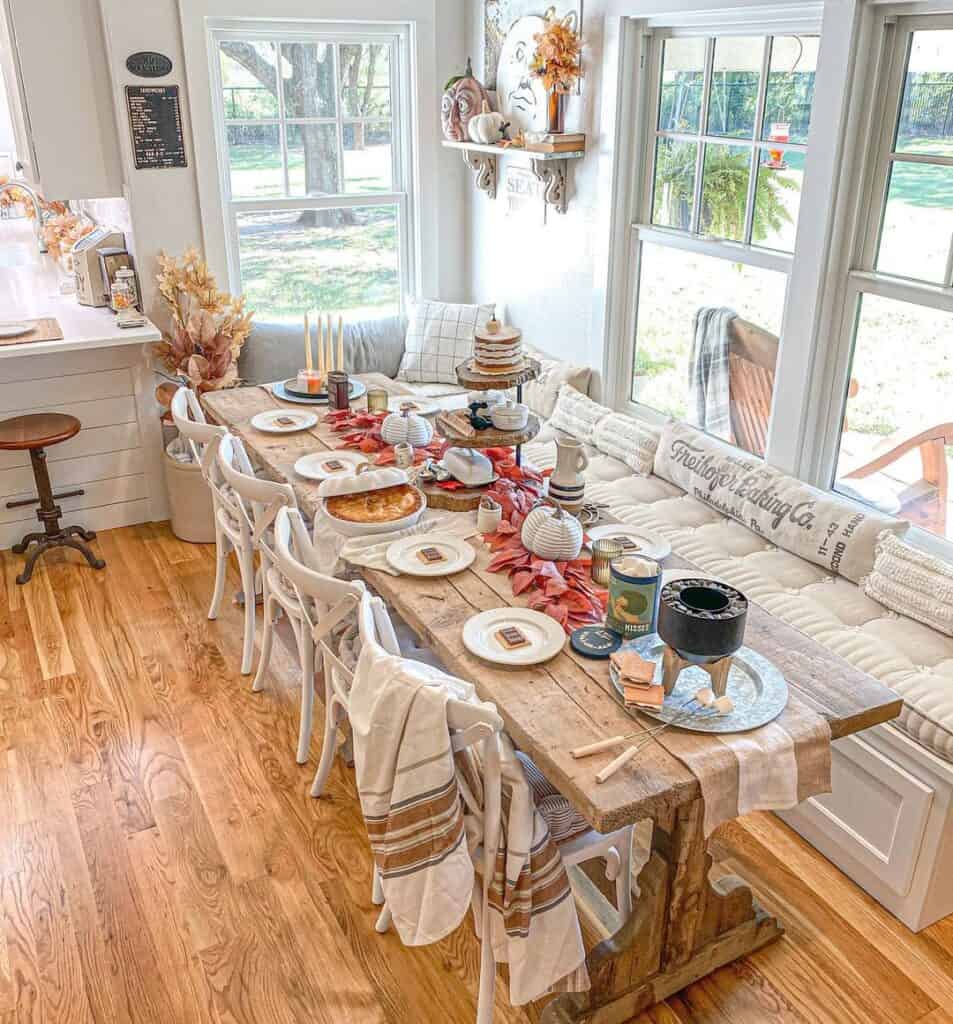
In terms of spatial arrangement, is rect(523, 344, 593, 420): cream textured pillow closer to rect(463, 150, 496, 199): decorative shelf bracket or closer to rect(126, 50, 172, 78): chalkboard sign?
rect(463, 150, 496, 199): decorative shelf bracket

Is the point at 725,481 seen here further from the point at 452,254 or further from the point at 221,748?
the point at 452,254

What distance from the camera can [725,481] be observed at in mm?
3232

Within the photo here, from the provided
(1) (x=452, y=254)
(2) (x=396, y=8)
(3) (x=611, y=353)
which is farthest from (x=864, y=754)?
(2) (x=396, y=8)

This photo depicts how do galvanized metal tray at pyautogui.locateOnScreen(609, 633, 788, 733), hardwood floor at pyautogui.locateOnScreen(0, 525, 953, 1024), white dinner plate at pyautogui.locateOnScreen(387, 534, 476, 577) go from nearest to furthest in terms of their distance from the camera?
galvanized metal tray at pyautogui.locateOnScreen(609, 633, 788, 733)
hardwood floor at pyautogui.locateOnScreen(0, 525, 953, 1024)
white dinner plate at pyautogui.locateOnScreen(387, 534, 476, 577)

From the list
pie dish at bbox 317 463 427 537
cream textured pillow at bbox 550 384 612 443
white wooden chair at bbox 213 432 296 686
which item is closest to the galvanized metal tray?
pie dish at bbox 317 463 427 537

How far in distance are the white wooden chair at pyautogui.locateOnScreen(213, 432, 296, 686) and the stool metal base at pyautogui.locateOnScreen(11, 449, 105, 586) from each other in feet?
2.68

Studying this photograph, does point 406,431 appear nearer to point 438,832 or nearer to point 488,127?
point 438,832

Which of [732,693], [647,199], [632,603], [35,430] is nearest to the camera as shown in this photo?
[732,693]

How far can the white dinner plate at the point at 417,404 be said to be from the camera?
352 centimetres

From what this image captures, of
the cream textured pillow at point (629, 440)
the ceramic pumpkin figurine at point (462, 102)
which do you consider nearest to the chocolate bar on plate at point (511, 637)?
the cream textured pillow at point (629, 440)

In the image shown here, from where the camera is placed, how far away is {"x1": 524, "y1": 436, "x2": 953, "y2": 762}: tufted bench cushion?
226 cm

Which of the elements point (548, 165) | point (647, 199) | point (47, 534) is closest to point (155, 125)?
point (548, 165)

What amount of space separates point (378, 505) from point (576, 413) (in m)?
1.49

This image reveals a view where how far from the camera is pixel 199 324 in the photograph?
13.6 feet
